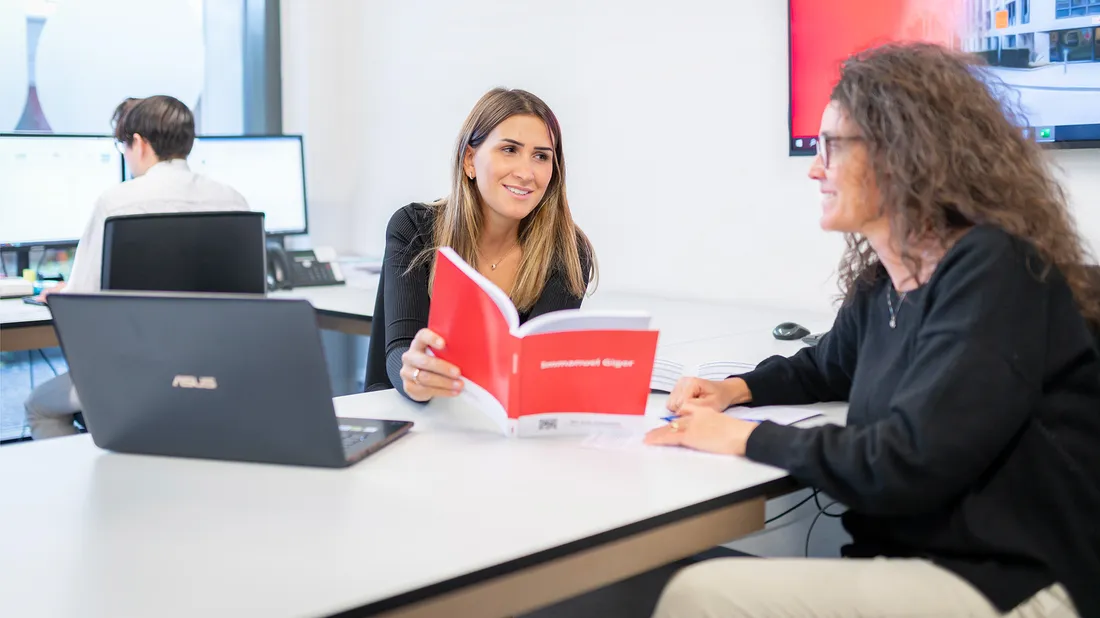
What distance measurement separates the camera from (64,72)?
4.17 metres

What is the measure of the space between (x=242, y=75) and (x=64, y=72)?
691 mm

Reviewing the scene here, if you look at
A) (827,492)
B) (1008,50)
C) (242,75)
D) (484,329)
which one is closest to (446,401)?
(484,329)

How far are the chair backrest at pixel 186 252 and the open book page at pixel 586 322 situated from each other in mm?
1175

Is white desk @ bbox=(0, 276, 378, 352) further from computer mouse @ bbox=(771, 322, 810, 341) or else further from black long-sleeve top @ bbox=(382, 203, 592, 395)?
computer mouse @ bbox=(771, 322, 810, 341)

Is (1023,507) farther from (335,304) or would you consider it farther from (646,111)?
(335,304)

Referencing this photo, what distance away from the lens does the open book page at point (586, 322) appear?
59.1 inches

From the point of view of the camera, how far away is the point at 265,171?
3979 millimetres

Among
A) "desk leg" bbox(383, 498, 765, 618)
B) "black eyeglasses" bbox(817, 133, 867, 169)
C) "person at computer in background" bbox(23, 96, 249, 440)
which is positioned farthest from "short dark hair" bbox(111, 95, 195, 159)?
"desk leg" bbox(383, 498, 765, 618)

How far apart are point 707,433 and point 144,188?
2158 millimetres

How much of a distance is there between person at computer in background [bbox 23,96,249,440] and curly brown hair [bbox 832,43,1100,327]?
2.15m

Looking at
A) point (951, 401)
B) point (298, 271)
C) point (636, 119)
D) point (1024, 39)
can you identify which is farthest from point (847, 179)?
point (298, 271)

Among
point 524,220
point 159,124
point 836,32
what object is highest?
point 836,32

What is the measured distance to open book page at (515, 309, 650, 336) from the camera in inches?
59.1

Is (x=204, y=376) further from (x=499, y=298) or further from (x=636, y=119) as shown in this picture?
(x=636, y=119)
